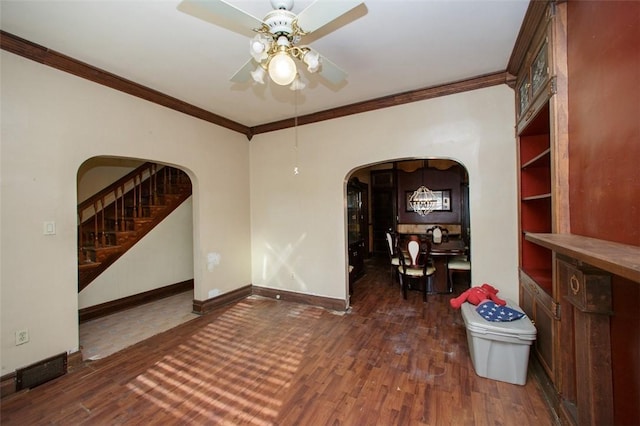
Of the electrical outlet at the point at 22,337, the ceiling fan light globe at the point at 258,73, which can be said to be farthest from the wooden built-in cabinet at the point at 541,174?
the electrical outlet at the point at 22,337

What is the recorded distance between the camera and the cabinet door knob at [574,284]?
55.0 inches

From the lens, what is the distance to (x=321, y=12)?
4.80ft

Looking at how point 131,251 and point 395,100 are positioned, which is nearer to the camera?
point 395,100

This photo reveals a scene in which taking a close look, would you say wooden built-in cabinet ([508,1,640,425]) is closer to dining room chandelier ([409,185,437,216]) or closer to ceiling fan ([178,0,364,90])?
ceiling fan ([178,0,364,90])

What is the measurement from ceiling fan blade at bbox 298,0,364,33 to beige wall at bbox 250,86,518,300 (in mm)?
2245

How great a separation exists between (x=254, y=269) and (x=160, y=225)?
1.87 metres

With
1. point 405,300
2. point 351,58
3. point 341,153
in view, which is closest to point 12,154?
point 351,58

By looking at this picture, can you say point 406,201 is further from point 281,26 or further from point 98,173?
point 98,173

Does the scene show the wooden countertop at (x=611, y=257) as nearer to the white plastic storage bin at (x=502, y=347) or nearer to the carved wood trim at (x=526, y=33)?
the white plastic storage bin at (x=502, y=347)

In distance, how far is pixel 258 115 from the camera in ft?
13.4

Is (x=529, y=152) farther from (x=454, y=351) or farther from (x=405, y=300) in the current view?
(x=405, y=300)

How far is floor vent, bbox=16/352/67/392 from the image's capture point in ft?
7.30

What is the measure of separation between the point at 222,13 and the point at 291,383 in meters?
2.71

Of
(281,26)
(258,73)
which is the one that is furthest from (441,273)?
(281,26)
